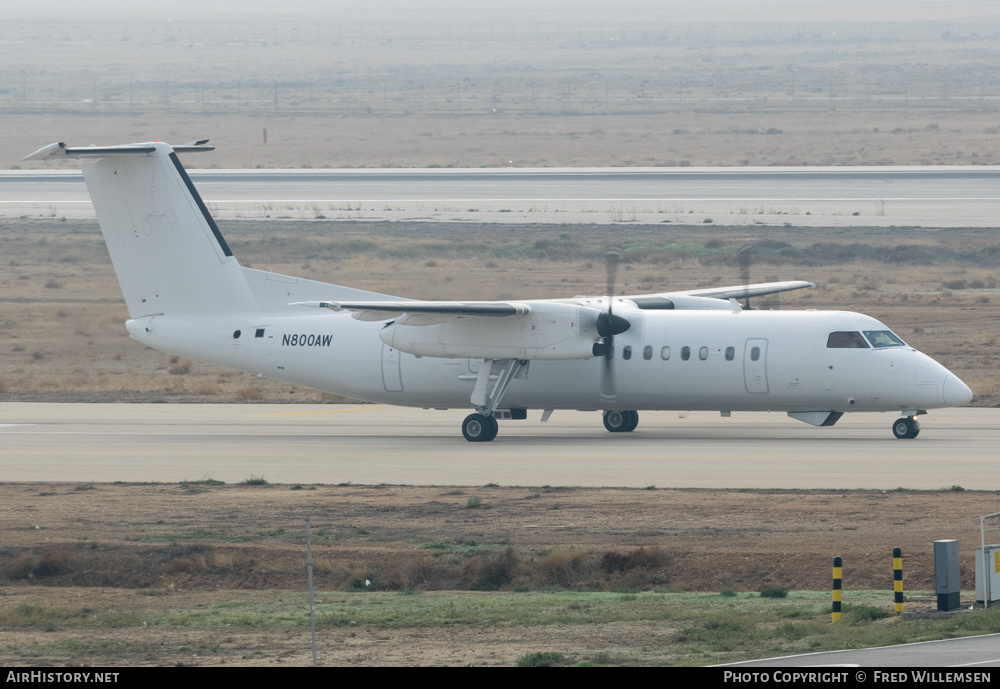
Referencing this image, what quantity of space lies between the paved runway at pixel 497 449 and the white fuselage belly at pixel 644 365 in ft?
3.09

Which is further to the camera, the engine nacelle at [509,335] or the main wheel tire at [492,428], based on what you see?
the main wheel tire at [492,428]

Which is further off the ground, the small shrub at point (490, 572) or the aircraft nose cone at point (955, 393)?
the aircraft nose cone at point (955, 393)

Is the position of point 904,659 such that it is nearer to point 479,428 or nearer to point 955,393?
point 955,393

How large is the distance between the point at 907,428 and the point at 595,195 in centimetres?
5321

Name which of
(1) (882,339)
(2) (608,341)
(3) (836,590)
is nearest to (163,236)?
(2) (608,341)

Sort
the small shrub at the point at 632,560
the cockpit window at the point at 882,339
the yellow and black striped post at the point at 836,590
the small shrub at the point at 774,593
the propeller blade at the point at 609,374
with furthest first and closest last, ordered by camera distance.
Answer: the propeller blade at the point at 609,374 < the cockpit window at the point at 882,339 < the small shrub at the point at 632,560 < the small shrub at the point at 774,593 < the yellow and black striped post at the point at 836,590

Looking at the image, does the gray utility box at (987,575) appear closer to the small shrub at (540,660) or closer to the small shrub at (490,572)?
the small shrub at (540,660)

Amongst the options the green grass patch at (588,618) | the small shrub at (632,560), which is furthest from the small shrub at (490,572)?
the small shrub at (632,560)

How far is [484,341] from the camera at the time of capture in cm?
2928

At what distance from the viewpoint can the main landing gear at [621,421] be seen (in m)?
30.7

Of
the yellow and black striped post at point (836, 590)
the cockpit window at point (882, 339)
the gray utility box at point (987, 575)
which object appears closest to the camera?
the yellow and black striped post at point (836, 590)
